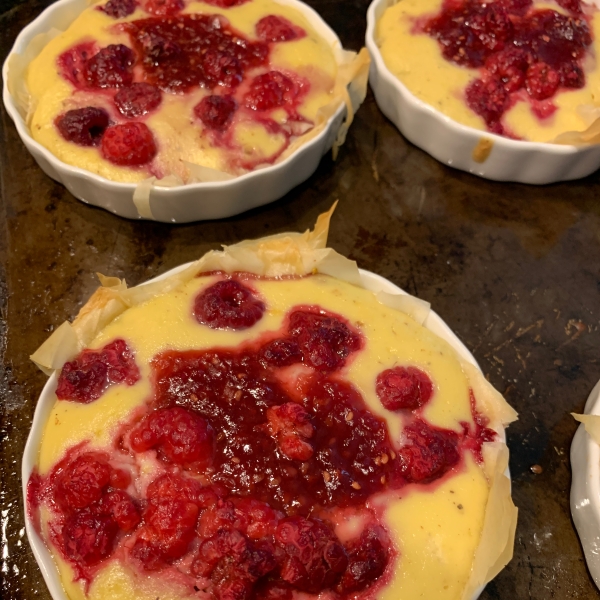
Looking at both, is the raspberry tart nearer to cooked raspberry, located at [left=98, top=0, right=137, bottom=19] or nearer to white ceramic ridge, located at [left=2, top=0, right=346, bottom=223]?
white ceramic ridge, located at [left=2, top=0, right=346, bottom=223]

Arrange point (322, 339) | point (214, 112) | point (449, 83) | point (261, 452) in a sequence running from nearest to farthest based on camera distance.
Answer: point (261, 452) → point (322, 339) → point (214, 112) → point (449, 83)

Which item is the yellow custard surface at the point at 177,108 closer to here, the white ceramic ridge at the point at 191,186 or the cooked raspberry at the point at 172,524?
the white ceramic ridge at the point at 191,186

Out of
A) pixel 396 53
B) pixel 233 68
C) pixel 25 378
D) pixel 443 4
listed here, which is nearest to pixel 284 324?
pixel 25 378

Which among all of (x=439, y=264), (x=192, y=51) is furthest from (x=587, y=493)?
(x=192, y=51)

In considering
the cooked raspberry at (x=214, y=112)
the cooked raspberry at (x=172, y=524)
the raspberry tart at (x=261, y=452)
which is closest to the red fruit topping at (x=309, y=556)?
the raspberry tart at (x=261, y=452)

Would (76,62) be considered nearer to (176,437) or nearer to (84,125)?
(84,125)

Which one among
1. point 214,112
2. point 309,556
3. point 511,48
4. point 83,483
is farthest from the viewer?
point 511,48
